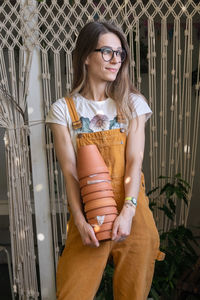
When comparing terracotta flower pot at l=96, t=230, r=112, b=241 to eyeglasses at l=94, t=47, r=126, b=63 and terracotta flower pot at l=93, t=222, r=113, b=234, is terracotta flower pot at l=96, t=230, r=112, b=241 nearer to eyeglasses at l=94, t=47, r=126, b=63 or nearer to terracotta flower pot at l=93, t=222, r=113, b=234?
terracotta flower pot at l=93, t=222, r=113, b=234

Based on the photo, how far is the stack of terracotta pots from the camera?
1306mm

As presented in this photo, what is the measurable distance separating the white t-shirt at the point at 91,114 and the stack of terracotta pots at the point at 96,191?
4.8 inches

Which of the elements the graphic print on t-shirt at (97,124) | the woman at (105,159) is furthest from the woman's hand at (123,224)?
the graphic print on t-shirt at (97,124)

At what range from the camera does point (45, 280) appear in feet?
7.40

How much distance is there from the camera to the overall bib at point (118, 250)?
1388 mm

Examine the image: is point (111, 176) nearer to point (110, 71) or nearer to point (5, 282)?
point (110, 71)

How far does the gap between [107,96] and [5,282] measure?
1.99 m

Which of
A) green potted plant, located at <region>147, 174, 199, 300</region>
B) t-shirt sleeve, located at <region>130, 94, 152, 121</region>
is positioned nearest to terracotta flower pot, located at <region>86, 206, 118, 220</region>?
t-shirt sleeve, located at <region>130, 94, 152, 121</region>

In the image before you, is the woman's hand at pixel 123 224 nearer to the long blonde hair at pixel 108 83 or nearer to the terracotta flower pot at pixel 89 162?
the terracotta flower pot at pixel 89 162

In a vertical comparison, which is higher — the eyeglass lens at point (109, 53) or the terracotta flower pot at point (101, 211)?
the eyeglass lens at point (109, 53)

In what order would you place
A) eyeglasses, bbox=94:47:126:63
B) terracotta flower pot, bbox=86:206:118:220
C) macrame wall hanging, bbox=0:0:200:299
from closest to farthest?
terracotta flower pot, bbox=86:206:118:220
eyeglasses, bbox=94:47:126:63
macrame wall hanging, bbox=0:0:200:299

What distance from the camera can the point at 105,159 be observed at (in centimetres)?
143

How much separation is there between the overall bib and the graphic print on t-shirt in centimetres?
2

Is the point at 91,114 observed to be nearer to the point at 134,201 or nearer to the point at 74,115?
the point at 74,115
